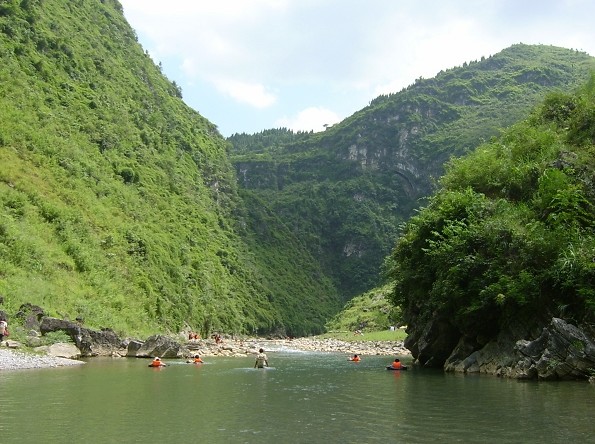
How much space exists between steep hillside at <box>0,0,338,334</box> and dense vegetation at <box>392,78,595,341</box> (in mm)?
27813

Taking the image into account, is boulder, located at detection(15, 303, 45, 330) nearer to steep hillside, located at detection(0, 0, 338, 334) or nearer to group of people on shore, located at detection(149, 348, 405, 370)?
steep hillside, located at detection(0, 0, 338, 334)

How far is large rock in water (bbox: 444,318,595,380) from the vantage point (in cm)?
2759

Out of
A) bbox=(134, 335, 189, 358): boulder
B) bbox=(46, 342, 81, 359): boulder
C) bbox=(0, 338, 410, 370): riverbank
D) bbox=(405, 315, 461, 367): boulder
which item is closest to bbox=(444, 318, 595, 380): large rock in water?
bbox=(405, 315, 461, 367): boulder

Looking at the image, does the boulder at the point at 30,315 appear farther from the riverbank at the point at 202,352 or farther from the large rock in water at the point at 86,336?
the riverbank at the point at 202,352

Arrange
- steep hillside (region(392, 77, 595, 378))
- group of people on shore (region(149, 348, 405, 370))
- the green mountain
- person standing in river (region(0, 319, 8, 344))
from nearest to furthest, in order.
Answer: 1. steep hillside (region(392, 77, 595, 378))
2. person standing in river (region(0, 319, 8, 344))
3. group of people on shore (region(149, 348, 405, 370))
4. the green mountain

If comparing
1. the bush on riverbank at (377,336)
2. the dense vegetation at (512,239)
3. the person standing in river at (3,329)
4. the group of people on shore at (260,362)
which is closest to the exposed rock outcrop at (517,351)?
the dense vegetation at (512,239)

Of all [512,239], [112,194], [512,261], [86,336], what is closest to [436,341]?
[512,261]

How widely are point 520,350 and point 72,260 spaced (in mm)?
39206

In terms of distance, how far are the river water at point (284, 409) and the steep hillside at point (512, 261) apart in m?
3.12

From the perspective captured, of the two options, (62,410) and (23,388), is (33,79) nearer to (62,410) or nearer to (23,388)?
(23,388)

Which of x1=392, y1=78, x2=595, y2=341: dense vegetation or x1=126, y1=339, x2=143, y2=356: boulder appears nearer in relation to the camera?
x1=392, y1=78, x2=595, y2=341: dense vegetation

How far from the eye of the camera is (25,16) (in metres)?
80.6

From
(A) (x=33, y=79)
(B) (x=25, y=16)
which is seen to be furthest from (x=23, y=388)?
(B) (x=25, y=16)

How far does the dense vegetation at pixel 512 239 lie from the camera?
3103cm
